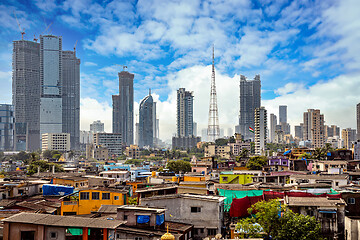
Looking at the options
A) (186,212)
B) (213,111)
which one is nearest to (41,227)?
(186,212)

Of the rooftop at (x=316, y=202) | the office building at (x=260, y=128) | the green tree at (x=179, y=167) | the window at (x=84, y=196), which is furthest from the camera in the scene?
the office building at (x=260, y=128)

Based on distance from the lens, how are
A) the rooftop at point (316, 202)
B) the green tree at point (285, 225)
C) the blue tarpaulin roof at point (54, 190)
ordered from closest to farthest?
the green tree at point (285, 225) < the rooftop at point (316, 202) < the blue tarpaulin roof at point (54, 190)

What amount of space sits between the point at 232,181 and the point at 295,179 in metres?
7.35

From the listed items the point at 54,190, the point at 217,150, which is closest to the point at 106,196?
the point at 54,190

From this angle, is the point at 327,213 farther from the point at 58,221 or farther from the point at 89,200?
the point at 89,200

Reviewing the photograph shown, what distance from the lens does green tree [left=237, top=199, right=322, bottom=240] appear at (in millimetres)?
19984

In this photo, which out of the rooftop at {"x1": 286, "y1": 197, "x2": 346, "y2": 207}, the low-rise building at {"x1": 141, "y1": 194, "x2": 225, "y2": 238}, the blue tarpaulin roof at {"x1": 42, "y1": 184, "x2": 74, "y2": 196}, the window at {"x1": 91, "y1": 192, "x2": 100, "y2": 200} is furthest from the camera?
the blue tarpaulin roof at {"x1": 42, "y1": 184, "x2": 74, "y2": 196}

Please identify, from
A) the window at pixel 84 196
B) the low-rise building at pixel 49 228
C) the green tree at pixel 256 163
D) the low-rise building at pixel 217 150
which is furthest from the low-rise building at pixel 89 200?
the low-rise building at pixel 217 150

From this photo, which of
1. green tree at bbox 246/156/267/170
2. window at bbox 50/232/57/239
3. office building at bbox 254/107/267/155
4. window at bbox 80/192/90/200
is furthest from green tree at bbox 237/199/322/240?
office building at bbox 254/107/267/155

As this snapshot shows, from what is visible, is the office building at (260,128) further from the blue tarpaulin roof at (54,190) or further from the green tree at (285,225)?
the green tree at (285,225)

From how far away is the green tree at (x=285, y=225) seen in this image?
20.0 metres

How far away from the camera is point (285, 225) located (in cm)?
2025

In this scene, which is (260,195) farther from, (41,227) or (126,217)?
(41,227)

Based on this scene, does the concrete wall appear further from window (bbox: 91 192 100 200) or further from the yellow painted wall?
window (bbox: 91 192 100 200)
